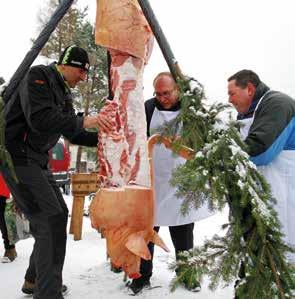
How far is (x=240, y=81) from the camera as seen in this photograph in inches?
133

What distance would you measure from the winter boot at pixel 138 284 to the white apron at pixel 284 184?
1.54m

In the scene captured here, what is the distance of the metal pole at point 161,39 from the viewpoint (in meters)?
2.23

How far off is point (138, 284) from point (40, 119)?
188 cm

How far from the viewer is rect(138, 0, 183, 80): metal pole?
223 centimetres

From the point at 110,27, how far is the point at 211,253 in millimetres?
1373

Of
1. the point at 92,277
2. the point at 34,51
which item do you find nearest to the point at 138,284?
the point at 92,277

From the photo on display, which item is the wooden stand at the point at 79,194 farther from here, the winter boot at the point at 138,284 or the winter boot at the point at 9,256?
the winter boot at the point at 138,284

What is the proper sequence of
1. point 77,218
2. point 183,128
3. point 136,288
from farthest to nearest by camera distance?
point 77,218, point 136,288, point 183,128

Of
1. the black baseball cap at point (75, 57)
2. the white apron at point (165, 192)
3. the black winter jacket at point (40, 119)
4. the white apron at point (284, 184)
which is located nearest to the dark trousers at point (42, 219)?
the black winter jacket at point (40, 119)

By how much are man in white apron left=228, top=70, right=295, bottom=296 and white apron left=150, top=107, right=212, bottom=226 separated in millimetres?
962

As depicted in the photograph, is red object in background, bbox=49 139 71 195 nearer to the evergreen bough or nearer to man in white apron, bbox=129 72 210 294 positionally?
man in white apron, bbox=129 72 210 294

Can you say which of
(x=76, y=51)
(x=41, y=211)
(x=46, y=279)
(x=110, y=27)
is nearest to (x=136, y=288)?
(x=46, y=279)

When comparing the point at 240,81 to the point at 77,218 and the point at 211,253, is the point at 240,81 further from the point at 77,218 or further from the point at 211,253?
the point at 77,218

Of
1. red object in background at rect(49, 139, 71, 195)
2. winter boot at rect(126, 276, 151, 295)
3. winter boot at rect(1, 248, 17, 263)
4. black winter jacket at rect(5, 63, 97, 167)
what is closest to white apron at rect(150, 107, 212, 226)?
winter boot at rect(126, 276, 151, 295)
